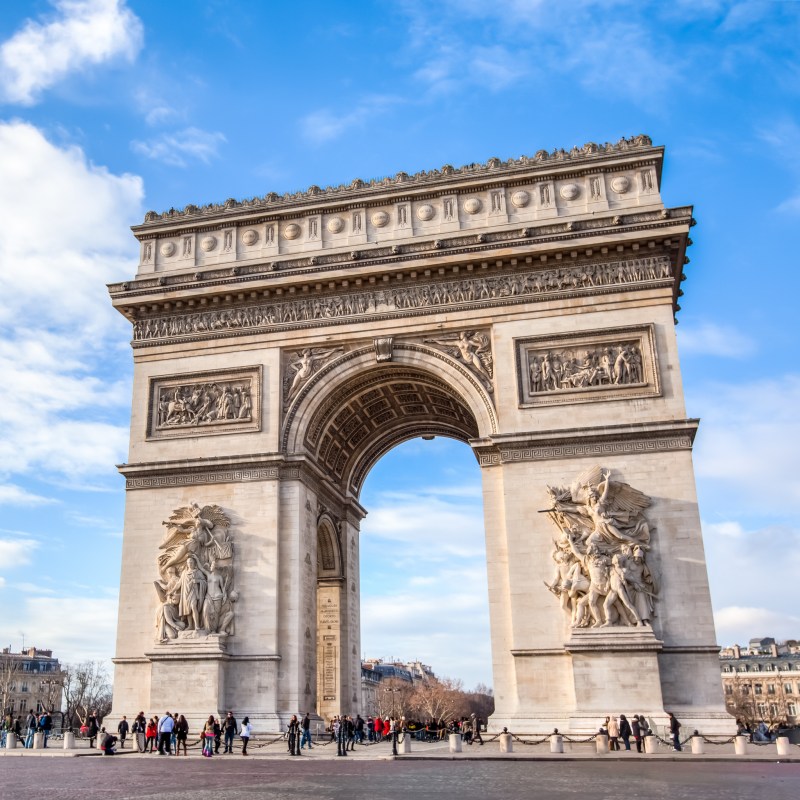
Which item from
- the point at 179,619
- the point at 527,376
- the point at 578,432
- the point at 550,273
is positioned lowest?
the point at 179,619

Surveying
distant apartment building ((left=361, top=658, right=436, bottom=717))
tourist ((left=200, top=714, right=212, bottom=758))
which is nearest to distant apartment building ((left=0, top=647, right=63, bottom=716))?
distant apartment building ((left=361, top=658, right=436, bottom=717))

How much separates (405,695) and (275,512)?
7774 centimetres

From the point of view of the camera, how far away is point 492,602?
23.9 m

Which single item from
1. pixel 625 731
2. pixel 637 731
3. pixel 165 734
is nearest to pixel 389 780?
pixel 625 731

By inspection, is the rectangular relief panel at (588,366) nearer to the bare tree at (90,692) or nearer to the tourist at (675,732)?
the tourist at (675,732)

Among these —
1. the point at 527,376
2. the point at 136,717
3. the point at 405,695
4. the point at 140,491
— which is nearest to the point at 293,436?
the point at 140,491

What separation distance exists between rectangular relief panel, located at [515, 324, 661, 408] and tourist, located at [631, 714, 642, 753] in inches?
330

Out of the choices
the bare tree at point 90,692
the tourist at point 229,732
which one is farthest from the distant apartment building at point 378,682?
the tourist at point 229,732

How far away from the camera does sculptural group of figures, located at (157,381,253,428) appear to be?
2706 cm

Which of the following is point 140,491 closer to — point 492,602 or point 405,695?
point 492,602

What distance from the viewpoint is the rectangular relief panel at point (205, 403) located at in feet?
88.4

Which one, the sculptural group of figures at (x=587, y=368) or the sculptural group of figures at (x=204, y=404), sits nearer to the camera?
the sculptural group of figures at (x=587, y=368)

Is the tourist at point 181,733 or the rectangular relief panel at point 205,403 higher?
the rectangular relief panel at point 205,403

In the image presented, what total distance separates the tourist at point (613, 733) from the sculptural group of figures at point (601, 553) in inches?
90.3
